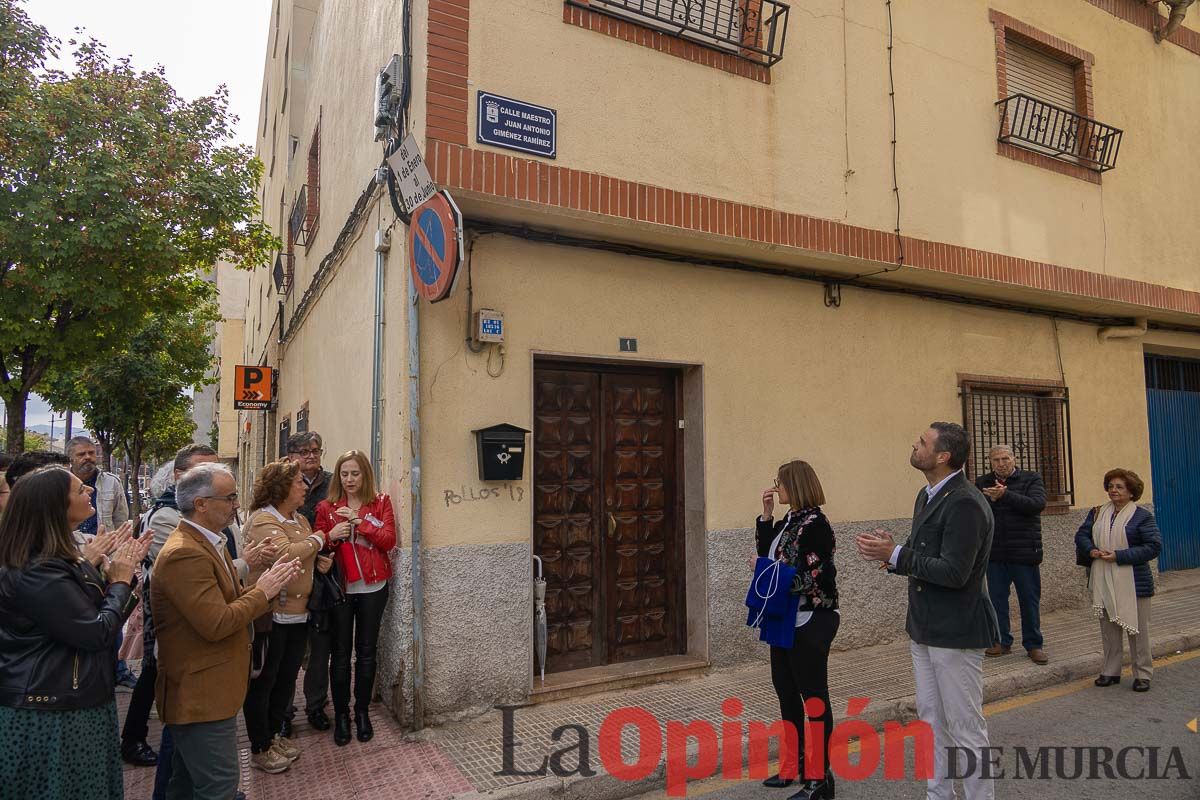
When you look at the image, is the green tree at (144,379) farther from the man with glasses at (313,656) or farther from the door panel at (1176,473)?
the door panel at (1176,473)

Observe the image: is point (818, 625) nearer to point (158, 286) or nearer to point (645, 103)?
point (645, 103)

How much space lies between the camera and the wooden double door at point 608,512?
19.1 feet

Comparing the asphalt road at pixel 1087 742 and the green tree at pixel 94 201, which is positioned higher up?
the green tree at pixel 94 201

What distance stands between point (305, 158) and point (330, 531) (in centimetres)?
829

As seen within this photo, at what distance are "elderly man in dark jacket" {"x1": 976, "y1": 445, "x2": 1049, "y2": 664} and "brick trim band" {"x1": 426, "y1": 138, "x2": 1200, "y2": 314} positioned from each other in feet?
6.54

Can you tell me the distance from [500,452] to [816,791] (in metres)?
2.84

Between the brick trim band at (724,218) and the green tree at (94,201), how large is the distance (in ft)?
22.5

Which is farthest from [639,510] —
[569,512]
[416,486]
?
[416,486]

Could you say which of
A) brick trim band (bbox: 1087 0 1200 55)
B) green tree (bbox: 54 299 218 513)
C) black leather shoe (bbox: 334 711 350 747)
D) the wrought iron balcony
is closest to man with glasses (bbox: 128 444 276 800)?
black leather shoe (bbox: 334 711 350 747)

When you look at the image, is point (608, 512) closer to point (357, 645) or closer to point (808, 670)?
point (357, 645)

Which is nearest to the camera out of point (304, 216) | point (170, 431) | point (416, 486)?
point (416, 486)

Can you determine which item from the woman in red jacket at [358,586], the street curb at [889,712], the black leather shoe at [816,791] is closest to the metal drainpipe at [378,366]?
the woman in red jacket at [358,586]

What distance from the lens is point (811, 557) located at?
4.01 metres

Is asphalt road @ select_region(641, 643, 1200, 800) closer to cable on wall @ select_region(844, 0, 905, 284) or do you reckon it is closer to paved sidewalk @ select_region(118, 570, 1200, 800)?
paved sidewalk @ select_region(118, 570, 1200, 800)
